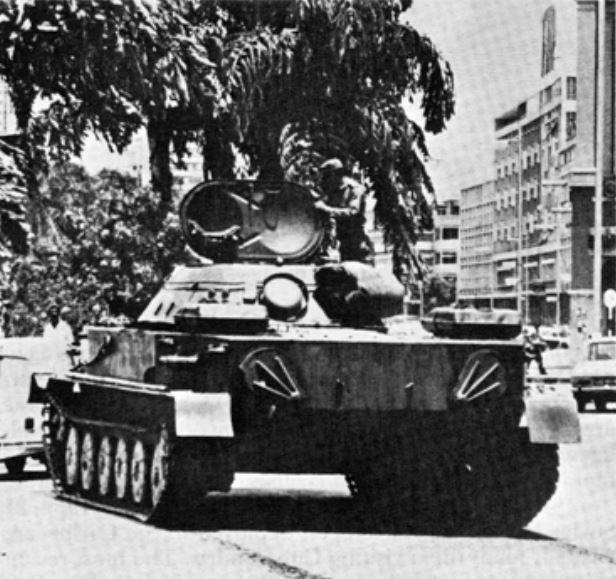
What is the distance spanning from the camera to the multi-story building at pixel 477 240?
89438 mm

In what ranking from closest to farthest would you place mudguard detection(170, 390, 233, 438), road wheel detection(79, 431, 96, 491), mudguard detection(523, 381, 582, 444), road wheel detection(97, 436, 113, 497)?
1. mudguard detection(170, 390, 233, 438)
2. mudguard detection(523, 381, 582, 444)
3. road wheel detection(97, 436, 113, 497)
4. road wheel detection(79, 431, 96, 491)

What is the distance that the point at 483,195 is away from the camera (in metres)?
93.6

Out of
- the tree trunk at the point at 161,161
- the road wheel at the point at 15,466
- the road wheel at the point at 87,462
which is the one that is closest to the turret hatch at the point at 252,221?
the road wheel at the point at 87,462

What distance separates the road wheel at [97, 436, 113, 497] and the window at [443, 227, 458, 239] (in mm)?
86133

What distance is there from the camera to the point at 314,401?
10.4 meters

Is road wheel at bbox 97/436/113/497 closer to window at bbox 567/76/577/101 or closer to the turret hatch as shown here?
the turret hatch

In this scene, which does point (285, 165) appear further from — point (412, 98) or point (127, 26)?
point (127, 26)

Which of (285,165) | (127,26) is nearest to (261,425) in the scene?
(127,26)

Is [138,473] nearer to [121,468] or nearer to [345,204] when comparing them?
[121,468]

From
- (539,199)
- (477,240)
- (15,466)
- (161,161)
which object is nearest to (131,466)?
(15,466)

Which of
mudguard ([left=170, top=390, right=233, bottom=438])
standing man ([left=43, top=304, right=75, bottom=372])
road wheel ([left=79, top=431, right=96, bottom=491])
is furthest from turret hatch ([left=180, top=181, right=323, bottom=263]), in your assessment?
mudguard ([left=170, top=390, right=233, bottom=438])

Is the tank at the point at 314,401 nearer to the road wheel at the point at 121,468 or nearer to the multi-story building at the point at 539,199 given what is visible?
the road wheel at the point at 121,468

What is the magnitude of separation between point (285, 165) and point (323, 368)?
12305mm

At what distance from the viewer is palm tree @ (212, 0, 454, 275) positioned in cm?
2270
